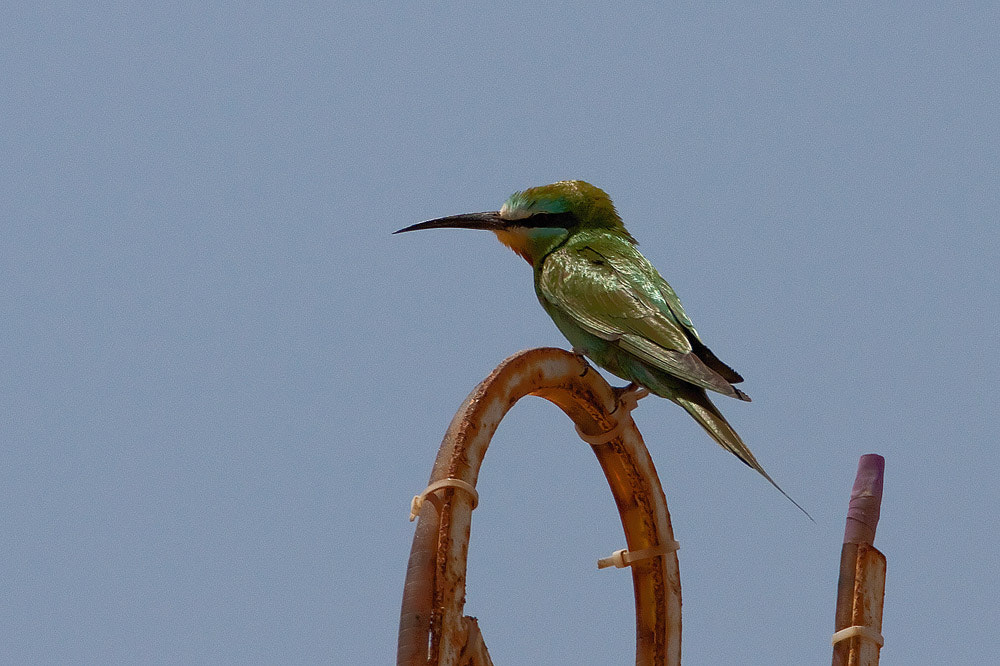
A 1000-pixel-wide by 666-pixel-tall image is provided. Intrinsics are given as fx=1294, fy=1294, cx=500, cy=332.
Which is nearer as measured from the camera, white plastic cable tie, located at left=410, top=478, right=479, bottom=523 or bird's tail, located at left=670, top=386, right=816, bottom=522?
white plastic cable tie, located at left=410, top=478, right=479, bottom=523

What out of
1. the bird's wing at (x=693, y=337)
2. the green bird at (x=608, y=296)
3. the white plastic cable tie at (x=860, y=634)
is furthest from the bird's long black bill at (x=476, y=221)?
the white plastic cable tie at (x=860, y=634)

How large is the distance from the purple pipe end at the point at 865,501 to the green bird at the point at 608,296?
0.20 meters

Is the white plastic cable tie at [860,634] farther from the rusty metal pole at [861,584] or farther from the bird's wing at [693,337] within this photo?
the bird's wing at [693,337]

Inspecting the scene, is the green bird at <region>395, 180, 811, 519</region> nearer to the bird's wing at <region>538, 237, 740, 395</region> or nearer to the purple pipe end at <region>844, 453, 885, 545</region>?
the bird's wing at <region>538, 237, 740, 395</region>

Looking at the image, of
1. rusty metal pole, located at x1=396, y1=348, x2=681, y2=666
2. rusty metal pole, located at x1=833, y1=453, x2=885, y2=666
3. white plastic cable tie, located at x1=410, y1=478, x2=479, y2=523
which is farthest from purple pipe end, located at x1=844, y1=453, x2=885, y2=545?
white plastic cable tie, located at x1=410, y1=478, x2=479, y2=523

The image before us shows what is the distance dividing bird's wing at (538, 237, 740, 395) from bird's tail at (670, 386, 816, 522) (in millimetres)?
95

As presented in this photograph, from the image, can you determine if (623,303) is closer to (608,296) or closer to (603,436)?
(608,296)

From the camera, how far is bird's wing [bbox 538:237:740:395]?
3332mm

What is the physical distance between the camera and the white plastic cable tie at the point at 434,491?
206 cm

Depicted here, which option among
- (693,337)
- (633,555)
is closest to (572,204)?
(693,337)

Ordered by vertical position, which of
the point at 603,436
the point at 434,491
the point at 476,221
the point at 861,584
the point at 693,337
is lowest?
the point at 434,491

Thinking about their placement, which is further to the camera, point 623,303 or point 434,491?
point 623,303

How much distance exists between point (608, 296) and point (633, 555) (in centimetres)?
101

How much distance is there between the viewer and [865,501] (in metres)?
3.02
